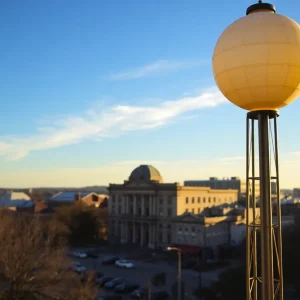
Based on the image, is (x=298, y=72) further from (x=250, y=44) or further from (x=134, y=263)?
(x=134, y=263)

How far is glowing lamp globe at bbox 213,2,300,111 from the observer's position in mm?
7359

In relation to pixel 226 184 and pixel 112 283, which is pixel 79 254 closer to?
pixel 112 283

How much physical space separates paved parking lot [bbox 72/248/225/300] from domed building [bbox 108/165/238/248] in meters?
9.14

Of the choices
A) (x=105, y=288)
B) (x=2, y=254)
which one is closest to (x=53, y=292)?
(x=2, y=254)

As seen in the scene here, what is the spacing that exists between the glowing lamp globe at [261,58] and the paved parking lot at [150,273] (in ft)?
90.5

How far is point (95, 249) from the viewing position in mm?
61156

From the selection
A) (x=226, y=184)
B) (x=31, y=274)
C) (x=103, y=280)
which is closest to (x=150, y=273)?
(x=103, y=280)

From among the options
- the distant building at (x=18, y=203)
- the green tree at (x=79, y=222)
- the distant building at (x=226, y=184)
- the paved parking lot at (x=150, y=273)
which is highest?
the distant building at (x=226, y=184)

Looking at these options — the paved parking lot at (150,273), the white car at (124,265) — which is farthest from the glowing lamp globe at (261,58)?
the white car at (124,265)

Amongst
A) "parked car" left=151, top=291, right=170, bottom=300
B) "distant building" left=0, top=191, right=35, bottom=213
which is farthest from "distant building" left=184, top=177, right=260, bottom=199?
"parked car" left=151, top=291, right=170, bottom=300

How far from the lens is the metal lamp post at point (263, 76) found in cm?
738

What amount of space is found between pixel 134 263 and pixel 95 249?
1258 centimetres

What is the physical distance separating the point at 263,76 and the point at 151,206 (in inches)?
2232

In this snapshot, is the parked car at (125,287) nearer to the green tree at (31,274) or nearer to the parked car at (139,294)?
the parked car at (139,294)
